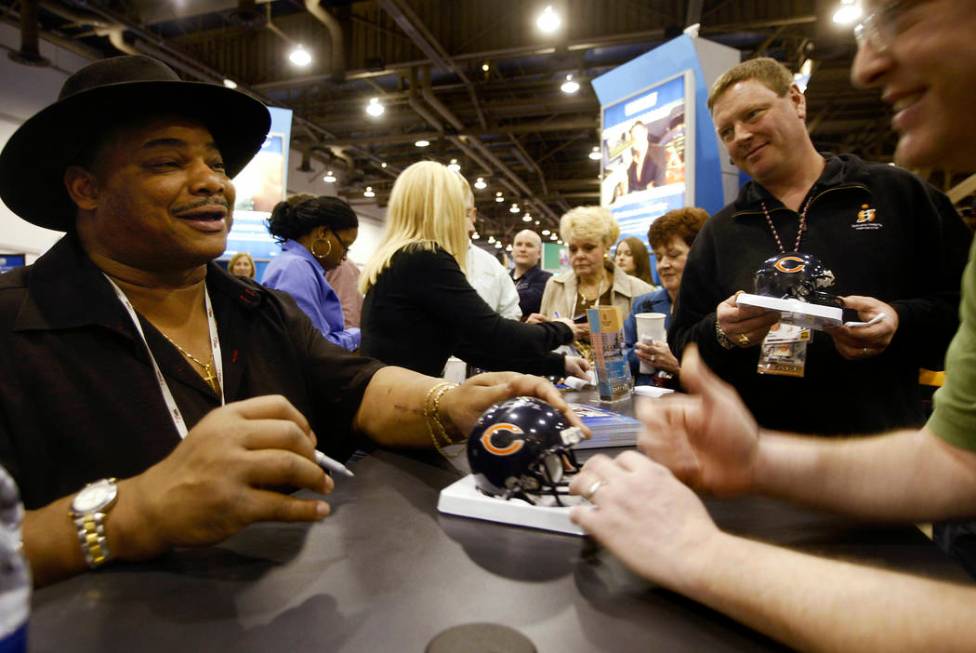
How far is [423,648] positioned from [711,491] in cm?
59

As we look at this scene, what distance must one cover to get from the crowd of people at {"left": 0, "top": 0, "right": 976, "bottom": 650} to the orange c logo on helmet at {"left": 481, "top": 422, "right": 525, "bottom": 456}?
0.12m

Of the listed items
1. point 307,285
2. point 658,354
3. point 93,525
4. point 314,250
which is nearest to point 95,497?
point 93,525

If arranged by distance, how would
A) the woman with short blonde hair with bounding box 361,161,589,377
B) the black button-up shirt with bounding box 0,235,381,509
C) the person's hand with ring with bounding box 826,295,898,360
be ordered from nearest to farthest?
the black button-up shirt with bounding box 0,235,381,509
the person's hand with ring with bounding box 826,295,898,360
the woman with short blonde hair with bounding box 361,161,589,377

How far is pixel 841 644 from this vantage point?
1.75ft

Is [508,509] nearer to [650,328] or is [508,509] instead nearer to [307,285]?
[650,328]

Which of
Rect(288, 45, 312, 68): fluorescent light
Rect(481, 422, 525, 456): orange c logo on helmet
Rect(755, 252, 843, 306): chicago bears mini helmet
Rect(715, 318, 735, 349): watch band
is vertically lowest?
Rect(481, 422, 525, 456): orange c logo on helmet

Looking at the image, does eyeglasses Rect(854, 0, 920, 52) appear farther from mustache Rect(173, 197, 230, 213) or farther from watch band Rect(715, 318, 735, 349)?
mustache Rect(173, 197, 230, 213)

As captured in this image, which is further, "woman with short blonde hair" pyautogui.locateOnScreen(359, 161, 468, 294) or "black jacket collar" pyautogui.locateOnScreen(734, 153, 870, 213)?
"woman with short blonde hair" pyautogui.locateOnScreen(359, 161, 468, 294)

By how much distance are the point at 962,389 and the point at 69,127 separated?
1.80 metres

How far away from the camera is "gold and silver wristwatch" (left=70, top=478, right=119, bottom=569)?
2.30 ft

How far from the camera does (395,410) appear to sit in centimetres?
133

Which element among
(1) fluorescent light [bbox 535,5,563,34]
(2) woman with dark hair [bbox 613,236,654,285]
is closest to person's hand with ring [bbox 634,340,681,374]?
(2) woman with dark hair [bbox 613,236,654,285]

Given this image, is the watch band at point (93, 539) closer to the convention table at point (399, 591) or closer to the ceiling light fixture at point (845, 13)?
the convention table at point (399, 591)

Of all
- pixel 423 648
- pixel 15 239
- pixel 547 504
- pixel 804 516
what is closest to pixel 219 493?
pixel 423 648
